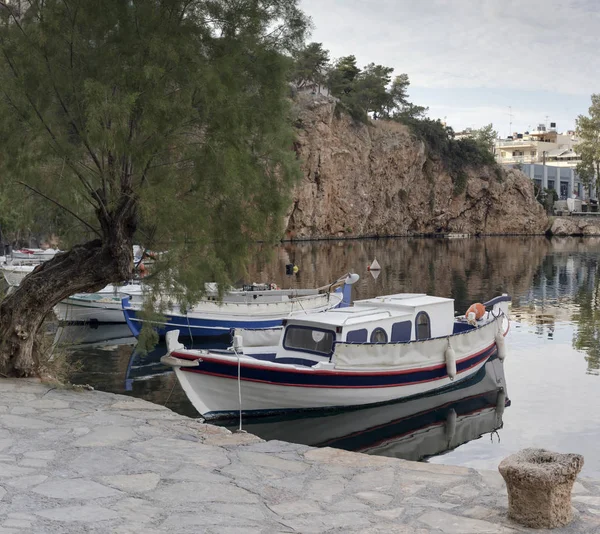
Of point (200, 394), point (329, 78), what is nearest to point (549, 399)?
point (200, 394)

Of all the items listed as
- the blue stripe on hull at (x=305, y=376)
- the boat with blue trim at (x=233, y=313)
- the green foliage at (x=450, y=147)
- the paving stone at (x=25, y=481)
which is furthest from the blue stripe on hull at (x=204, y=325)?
the green foliage at (x=450, y=147)

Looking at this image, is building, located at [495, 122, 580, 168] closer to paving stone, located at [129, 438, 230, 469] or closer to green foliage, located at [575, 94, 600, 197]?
green foliage, located at [575, 94, 600, 197]

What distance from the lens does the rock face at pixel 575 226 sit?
10369 centimetres

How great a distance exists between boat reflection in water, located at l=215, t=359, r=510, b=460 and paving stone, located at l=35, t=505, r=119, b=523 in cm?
899

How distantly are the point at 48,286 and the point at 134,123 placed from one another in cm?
257

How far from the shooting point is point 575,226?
105 metres

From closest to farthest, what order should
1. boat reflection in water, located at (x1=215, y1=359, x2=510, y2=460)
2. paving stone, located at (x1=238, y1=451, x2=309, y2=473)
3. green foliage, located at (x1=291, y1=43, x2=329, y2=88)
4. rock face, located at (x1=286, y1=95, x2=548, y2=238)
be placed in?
paving stone, located at (x1=238, y1=451, x2=309, y2=473) → boat reflection in water, located at (x1=215, y1=359, x2=510, y2=460) → green foliage, located at (x1=291, y1=43, x2=329, y2=88) → rock face, located at (x1=286, y1=95, x2=548, y2=238)

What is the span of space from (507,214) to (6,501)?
103168 mm

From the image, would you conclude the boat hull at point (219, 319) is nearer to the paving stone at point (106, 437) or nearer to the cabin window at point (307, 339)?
the cabin window at point (307, 339)

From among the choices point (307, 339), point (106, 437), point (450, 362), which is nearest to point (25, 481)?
point (106, 437)

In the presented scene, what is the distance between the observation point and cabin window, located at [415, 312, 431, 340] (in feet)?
57.3

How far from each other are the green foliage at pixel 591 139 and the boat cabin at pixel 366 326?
92.6 m

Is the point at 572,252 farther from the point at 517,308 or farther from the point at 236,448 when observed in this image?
the point at 236,448

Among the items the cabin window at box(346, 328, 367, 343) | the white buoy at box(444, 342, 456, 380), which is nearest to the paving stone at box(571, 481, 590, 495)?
the cabin window at box(346, 328, 367, 343)
